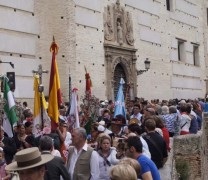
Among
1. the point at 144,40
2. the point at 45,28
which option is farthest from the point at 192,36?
the point at 45,28

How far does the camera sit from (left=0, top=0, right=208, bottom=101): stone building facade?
658 inches

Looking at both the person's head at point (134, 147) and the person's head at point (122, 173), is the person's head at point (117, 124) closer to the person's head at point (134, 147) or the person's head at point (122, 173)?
the person's head at point (134, 147)

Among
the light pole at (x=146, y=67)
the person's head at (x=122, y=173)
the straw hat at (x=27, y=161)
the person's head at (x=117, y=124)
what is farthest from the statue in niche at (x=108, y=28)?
the straw hat at (x=27, y=161)

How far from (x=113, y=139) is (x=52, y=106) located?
1.56 m

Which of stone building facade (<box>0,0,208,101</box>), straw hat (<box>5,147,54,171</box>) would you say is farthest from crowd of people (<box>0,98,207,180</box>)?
stone building facade (<box>0,0,208,101</box>)

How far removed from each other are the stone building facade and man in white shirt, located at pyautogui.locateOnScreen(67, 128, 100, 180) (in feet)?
34.0

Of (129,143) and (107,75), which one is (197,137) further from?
(107,75)

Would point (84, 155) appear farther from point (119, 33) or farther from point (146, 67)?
point (146, 67)

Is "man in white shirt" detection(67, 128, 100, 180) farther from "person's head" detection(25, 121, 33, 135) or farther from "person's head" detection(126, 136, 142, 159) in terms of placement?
"person's head" detection(25, 121, 33, 135)

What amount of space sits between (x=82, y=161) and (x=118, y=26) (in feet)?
52.3

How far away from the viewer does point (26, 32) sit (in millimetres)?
16969

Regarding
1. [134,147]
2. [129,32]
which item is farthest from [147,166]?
[129,32]

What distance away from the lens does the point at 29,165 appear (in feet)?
11.2

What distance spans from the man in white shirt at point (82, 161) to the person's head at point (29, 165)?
2.22m
